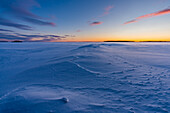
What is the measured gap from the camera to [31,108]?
167 cm

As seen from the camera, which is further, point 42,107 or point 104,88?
point 104,88

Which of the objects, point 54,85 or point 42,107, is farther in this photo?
point 54,85

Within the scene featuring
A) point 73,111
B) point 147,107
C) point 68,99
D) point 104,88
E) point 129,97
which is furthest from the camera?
point 104,88

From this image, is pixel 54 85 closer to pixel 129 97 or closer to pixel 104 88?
pixel 104 88

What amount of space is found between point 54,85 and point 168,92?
11.2 ft

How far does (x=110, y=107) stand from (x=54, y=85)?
1890 mm

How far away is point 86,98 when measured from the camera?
2064 millimetres

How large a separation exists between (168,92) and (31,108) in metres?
3.49

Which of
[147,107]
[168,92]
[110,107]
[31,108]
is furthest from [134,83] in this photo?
[31,108]

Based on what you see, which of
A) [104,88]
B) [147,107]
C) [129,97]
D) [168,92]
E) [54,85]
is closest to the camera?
[147,107]

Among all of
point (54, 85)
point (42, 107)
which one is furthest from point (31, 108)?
point (54, 85)

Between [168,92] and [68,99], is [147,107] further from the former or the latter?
[68,99]

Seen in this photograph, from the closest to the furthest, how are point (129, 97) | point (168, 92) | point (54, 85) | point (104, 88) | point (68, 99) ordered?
point (68, 99)
point (129, 97)
point (168, 92)
point (104, 88)
point (54, 85)

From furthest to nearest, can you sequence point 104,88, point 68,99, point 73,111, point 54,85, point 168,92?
point 54,85, point 104,88, point 168,92, point 68,99, point 73,111
